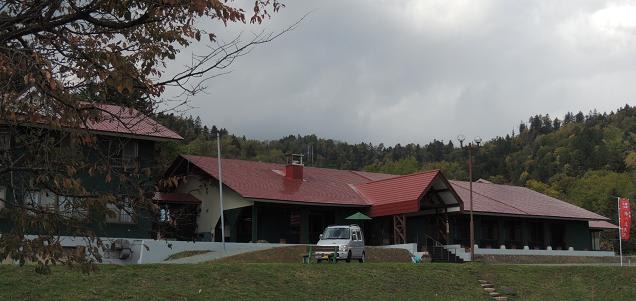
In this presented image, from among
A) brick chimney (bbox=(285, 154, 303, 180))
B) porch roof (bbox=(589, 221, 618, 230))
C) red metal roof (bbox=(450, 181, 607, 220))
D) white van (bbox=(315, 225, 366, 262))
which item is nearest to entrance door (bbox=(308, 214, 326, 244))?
brick chimney (bbox=(285, 154, 303, 180))

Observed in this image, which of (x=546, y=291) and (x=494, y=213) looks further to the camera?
(x=494, y=213)

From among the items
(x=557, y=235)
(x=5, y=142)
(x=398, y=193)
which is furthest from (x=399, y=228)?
(x=5, y=142)

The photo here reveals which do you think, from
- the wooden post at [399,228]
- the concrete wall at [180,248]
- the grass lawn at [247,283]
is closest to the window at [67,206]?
the grass lawn at [247,283]

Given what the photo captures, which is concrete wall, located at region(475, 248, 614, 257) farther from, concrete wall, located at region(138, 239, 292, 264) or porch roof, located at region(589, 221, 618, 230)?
concrete wall, located at region(138, 239, 292, 264)

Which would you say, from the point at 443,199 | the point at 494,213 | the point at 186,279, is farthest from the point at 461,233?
the point at 186,279

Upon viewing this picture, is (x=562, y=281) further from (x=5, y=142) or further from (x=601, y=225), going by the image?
(x=601, y=225)

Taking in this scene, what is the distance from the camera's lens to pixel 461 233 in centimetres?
4247

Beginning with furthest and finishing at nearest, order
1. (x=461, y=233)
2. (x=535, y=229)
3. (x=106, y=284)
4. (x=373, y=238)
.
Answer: (x=535, y=229)
(x=461, y=233)
(x=373, y=238)
(x=106, y=284)

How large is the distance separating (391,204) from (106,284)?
21184 millimetres

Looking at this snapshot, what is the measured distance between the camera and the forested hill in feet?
274

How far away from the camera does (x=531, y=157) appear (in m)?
119

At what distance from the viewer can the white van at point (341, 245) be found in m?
27.3

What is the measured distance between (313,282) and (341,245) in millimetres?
6669

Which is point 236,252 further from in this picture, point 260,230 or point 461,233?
point 461,233
